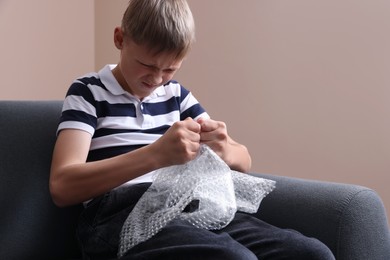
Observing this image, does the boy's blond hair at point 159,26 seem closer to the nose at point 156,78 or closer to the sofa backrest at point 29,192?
the nose at point 156,78

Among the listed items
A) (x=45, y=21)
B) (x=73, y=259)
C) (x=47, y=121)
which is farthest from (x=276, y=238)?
(x=45, y=21)

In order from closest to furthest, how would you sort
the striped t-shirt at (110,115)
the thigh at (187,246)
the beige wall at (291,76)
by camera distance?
the thigh at (187,246)
the striped t-shirt at (110,115)
the beige wall at (291,76)

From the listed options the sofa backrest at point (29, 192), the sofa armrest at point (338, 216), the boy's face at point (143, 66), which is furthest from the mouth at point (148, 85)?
the sofa armrest at point (338, 216)

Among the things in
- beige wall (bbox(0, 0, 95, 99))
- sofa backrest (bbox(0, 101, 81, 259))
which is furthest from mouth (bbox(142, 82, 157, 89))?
beige wall (bbox(0, 0, 95, 99))

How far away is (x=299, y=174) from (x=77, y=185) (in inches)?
45.1

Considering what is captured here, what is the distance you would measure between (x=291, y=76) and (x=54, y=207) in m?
1.04

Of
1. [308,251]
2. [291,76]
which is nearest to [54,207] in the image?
[308,251]

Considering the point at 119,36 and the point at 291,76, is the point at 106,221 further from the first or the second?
the point at 291,76

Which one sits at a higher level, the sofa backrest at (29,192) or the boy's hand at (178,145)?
the boy's hand at (178,145)

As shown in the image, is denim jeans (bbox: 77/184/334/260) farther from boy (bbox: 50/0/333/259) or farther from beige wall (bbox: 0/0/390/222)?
beige wall (bbox: 0/0/390/222)

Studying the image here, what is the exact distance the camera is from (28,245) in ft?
4.34

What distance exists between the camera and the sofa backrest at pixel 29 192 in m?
1.31

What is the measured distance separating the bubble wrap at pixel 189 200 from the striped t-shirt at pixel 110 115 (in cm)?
11

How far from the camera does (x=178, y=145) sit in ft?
3.62
